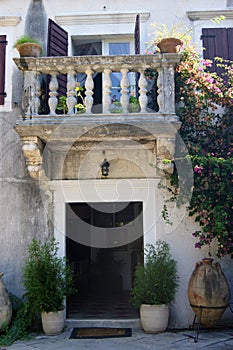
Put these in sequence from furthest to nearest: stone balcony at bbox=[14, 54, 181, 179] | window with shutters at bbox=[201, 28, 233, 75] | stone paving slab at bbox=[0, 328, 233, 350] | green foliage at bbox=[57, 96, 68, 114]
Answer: window with shutters at bbox=[201, 28, 233, 75]
green foliage at bbox=[57, 96, 68, 114]
stone balcony at bbox=[14, 54, 181, 179]
stone paving slab at bbox=[0, 328, 233, 350]

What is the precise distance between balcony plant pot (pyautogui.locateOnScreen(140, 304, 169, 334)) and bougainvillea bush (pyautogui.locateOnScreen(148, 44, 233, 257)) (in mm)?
1255

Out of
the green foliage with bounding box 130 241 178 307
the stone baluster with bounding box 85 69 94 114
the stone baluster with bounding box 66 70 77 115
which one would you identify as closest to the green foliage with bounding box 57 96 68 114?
the stone baluster with bounding box 66 70 77 115

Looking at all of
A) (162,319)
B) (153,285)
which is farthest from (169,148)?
(162,319)

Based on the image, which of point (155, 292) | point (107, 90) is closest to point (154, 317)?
point (155, 292)

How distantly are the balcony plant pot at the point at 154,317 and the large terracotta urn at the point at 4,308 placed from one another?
7.27ft

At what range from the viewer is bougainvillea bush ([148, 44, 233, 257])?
6.68m

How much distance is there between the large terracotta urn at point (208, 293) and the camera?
6555 millimetres

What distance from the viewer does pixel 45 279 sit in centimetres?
669

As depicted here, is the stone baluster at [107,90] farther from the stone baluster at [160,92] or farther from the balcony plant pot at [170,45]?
the balcony plant pot at [170,45]

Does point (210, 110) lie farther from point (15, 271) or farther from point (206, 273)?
point (15, 271)

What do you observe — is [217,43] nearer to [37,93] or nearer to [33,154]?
[37,93]

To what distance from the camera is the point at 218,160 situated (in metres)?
6.51

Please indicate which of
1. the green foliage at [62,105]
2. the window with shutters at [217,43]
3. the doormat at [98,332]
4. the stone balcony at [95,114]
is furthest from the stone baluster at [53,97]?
the doormat at [98,332]

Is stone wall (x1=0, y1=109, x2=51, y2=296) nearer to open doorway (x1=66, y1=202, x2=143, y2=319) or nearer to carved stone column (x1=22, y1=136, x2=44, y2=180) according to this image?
carved stone column (x1=22, y1=136, x2=44, y2=180)
